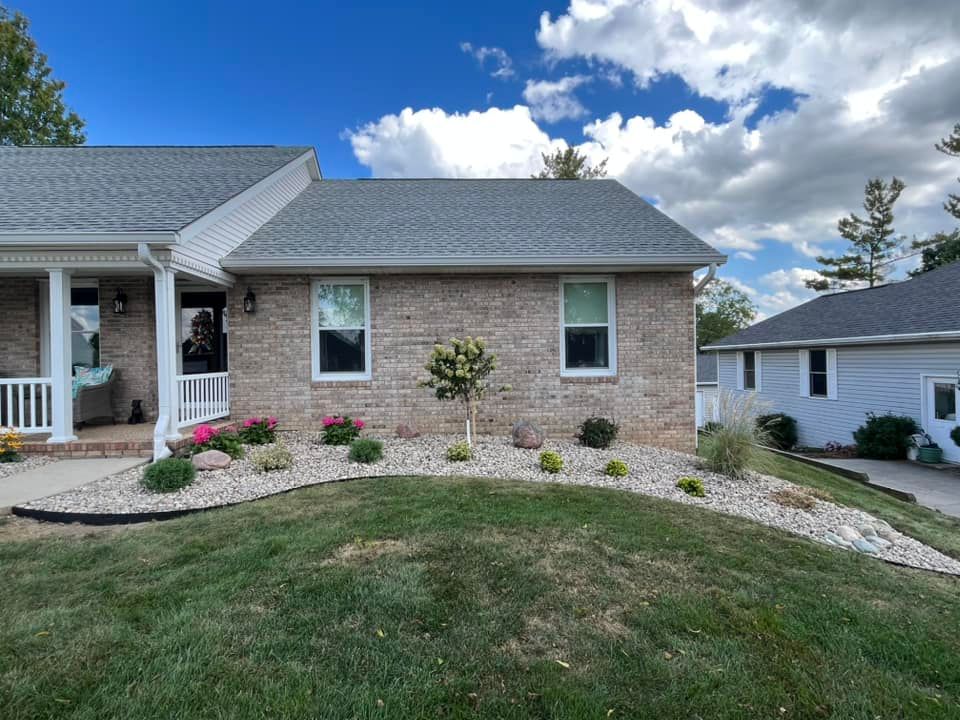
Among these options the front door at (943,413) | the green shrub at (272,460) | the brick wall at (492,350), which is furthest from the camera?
the front door at (943,413)

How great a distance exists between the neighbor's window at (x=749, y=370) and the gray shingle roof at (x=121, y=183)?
666 inches

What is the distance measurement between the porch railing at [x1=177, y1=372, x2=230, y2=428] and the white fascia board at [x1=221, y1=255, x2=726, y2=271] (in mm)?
1897

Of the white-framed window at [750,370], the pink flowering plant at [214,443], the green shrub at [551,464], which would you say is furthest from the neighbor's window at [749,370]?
the pink flowering plant at [214,443]

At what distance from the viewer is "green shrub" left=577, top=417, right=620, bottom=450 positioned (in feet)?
24.7

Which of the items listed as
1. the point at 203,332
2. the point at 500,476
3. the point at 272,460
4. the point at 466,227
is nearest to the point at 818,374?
the point at 466,227

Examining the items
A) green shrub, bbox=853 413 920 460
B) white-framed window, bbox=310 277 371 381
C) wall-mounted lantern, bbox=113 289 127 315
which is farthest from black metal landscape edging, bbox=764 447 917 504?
wall-mounted lantern, bbox=113 289 127 315

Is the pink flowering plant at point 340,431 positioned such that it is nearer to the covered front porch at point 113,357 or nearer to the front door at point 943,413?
the covered front porch at point 113,357

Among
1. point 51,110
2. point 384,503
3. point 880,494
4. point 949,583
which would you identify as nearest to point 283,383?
point 384,503

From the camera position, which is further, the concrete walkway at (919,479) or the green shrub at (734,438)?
the concrete walkway at (919,479)

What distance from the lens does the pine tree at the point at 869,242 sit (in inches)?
1133

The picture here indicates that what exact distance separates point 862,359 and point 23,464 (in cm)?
1837

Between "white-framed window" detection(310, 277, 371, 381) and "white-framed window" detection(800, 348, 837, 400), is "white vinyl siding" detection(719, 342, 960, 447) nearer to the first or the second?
"white-framed window" detection(800, 348, 837, 400)

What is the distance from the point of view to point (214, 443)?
6.27 m

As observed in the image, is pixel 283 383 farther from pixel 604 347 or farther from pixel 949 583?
pixel 949 583
